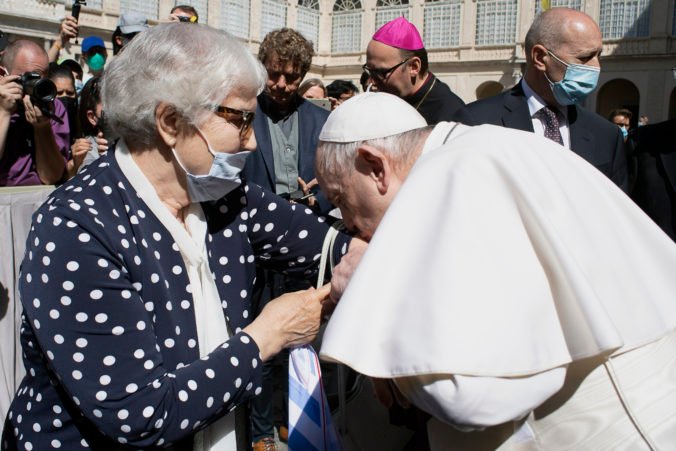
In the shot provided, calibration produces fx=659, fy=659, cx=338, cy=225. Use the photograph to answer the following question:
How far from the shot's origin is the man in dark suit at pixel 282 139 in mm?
4023

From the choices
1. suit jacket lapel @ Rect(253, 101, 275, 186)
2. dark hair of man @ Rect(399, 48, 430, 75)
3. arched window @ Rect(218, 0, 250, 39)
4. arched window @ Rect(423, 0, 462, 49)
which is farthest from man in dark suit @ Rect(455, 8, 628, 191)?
arched window @ Rect(423, 0, 462, 49)

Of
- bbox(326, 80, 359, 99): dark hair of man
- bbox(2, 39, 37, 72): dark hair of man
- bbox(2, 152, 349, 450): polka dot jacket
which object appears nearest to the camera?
bbox(2, 152, 349, 450): polka dot jacket

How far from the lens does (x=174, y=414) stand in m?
1.73

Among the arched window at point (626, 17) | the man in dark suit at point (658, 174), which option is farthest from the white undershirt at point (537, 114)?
the arched window at point (626, 17)

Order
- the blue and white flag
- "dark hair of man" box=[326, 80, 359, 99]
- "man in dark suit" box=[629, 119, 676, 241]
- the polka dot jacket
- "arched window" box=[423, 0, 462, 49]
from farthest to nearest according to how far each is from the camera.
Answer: "arched window" box=[423, 0, 462, 49], "dark hair of man" box=[326, 80, 359, 99], "man in dark suit" box=[629, 119, 676, 241], the blue and white flag, the polka dot jacket

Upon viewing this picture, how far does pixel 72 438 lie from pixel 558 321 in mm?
1356

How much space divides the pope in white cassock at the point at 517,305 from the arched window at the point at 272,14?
32.5 meters

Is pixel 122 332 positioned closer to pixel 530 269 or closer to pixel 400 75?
pixel 530 269

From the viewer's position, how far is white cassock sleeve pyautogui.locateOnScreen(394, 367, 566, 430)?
1312 millimetres

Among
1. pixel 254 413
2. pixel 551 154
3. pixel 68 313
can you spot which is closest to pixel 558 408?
pixel 551 154

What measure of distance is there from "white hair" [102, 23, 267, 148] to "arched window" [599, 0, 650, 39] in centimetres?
2981

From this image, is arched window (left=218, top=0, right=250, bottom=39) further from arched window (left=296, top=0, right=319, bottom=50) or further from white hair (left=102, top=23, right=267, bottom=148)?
white hair (left=102, top=23, right=267, bottom=148)

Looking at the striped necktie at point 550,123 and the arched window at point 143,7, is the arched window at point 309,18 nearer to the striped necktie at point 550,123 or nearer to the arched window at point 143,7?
the arched window at point 143,7

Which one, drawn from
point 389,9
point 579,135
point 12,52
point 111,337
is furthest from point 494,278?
point 389,9
